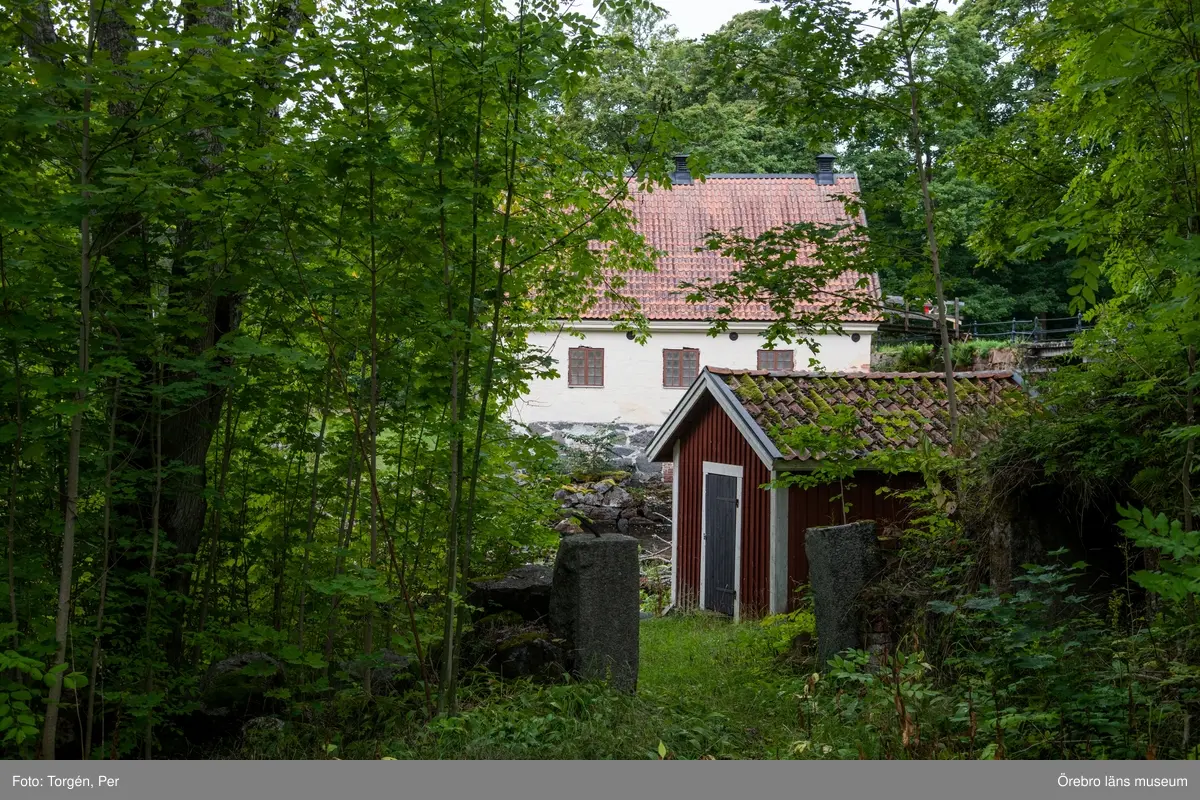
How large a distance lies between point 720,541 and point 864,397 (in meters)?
2.85

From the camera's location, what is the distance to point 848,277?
22609mm

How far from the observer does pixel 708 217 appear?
25.5 m

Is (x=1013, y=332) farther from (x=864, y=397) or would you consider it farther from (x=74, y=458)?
(x=74, y=458)

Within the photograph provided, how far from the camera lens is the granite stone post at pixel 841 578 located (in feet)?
23.1

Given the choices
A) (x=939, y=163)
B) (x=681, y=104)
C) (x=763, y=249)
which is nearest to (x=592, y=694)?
(x=763, y=249)

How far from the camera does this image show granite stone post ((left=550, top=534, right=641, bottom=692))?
6.69 meters

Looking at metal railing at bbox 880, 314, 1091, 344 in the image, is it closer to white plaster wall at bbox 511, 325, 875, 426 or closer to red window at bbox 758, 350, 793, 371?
red window at bbox 758, 350, 793, 371

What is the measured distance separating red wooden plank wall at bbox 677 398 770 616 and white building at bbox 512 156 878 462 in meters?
9.15

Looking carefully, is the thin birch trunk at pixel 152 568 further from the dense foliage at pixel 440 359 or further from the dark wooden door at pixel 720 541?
the dark wooden door at pixel 720 541

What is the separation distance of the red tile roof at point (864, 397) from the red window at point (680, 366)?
11349mm

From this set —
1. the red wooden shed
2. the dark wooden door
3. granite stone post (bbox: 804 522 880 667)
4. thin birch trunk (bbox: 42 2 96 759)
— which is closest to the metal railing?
the red wooden shed

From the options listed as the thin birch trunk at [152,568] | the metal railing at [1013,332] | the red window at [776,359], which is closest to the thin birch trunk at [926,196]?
the thin birch trunk at [152,568]

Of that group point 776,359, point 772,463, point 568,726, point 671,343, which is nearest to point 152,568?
point 568,726

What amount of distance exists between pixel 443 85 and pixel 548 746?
3.39 m
